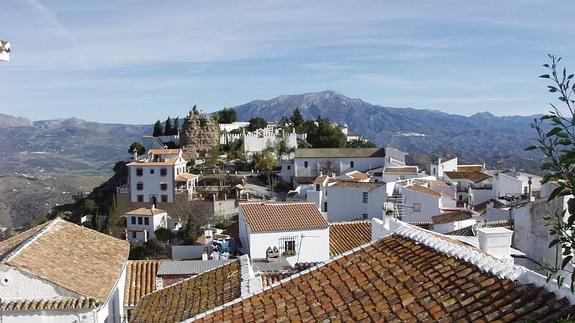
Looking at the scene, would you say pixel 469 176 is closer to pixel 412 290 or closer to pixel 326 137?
pixel 326 137

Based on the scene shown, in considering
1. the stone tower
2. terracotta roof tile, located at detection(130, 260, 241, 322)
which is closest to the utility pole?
terracotta roof tile, located at detection(130, 260, 241, 322)

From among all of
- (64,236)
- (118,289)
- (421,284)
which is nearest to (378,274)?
(421,284)

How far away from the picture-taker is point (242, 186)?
184 ft

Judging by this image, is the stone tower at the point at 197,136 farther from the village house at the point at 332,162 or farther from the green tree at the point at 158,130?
the village house at the point at 332,162

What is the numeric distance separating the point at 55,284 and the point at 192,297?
251 cm

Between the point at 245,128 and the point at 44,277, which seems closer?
the point at 44,277

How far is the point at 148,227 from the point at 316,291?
43.8 metres

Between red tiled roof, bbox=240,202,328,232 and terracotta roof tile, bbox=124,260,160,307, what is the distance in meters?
5.14

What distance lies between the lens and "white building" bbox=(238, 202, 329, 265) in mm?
21250

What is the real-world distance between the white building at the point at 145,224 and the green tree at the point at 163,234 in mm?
1599

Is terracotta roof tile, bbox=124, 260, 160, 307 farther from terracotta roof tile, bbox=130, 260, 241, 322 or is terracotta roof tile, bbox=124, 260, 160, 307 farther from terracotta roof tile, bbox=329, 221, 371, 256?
terracotta roof tile, bbox=329, 221, 371, 256

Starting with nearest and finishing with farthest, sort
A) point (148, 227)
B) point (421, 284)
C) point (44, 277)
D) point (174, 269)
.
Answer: point (421, 284) < point (44, 277) < point (174, 269) < point (148, 227)

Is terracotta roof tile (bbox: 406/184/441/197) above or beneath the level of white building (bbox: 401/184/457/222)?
above

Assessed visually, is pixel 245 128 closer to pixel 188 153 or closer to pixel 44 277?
Answer: pixel 188 153
